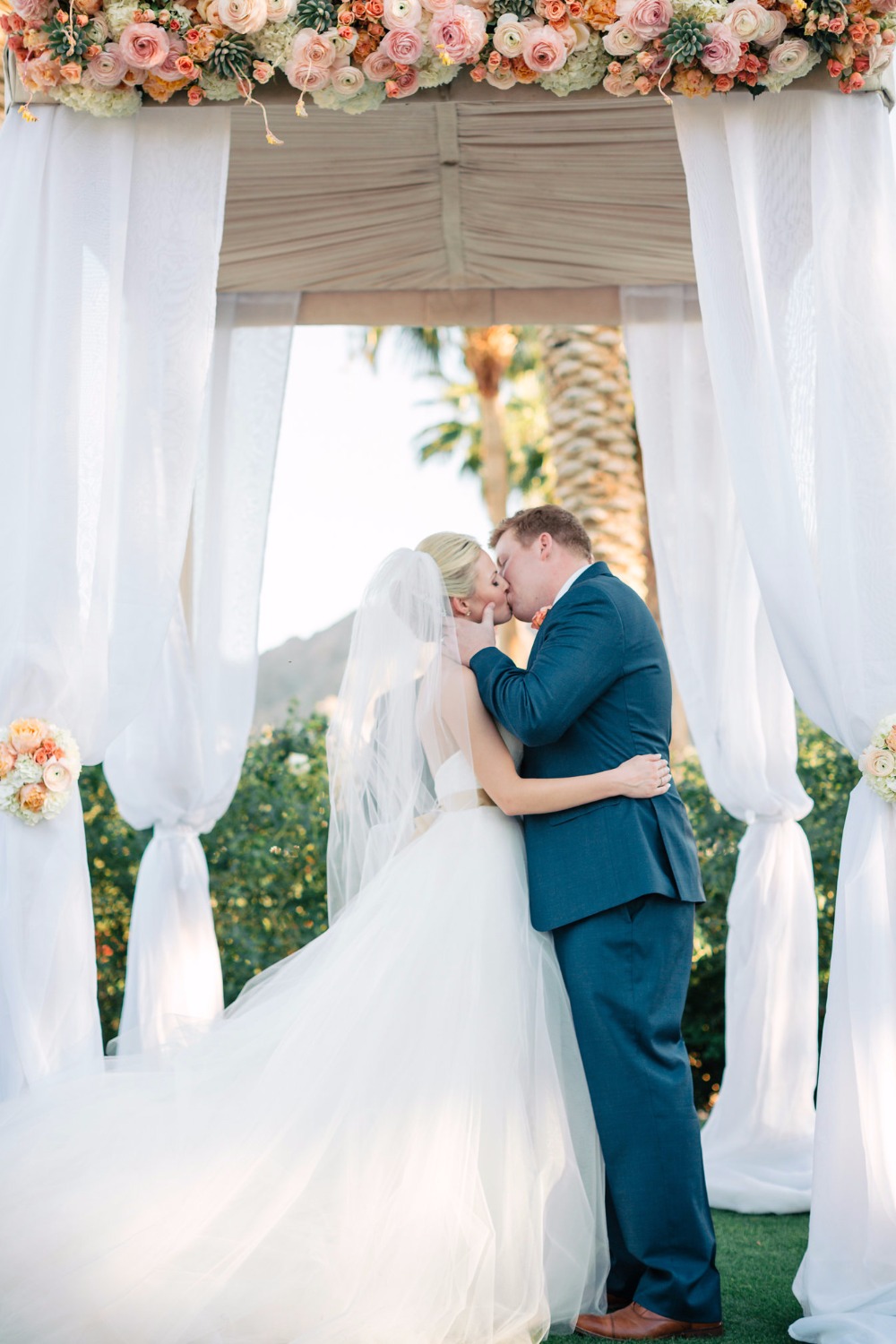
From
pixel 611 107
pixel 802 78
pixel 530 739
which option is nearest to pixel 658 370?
pixel 611 107

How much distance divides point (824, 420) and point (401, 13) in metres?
1.54

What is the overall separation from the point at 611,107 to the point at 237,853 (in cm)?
437

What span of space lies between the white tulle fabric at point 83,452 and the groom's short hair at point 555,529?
1000mm

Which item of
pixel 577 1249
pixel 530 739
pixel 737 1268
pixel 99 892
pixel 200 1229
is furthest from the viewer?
pixel 99 892

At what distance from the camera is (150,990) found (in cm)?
514

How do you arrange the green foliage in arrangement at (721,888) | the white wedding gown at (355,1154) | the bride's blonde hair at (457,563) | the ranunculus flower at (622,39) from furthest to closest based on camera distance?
the green foliage in arrangement at (721,888)
the bride's blonde hair at (457,563)
the ranunculus flower at (622,39)
the white wedding gown at (355,1154)

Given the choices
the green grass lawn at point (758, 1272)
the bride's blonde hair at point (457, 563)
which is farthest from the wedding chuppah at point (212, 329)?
the bride's blonde hair at point (457, 563)

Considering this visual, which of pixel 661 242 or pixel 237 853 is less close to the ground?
pixel 661 242

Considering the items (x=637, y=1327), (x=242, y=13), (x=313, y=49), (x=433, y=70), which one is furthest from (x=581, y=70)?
(x=637, y=1327)

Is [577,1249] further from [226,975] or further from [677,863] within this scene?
[226,975]

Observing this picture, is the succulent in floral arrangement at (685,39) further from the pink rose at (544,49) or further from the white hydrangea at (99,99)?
the white hydrangea at (99,99)

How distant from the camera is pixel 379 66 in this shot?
3.49 meters

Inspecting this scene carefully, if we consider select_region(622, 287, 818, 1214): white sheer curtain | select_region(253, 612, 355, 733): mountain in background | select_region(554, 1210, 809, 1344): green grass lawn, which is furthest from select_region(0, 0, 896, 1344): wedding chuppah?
select_region(253, 612, 355, 733): mountain in background

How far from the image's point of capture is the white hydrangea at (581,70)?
3.50m
